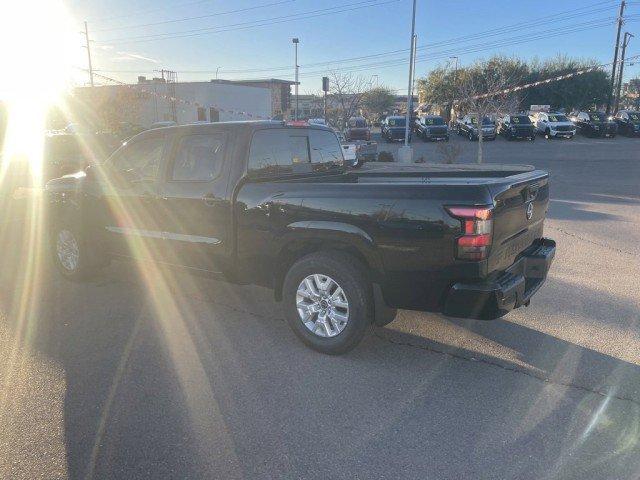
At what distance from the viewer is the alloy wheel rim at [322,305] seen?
386 cm

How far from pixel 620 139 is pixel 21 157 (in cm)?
3595

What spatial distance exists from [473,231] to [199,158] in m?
2.60

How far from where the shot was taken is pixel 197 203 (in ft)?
14.7

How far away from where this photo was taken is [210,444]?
9.41 feet

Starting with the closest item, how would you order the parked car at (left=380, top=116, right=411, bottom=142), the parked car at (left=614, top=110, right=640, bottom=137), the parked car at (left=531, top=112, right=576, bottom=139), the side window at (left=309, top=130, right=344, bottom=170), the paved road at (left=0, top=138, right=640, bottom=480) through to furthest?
the paved road at (left=0, top=138, right=640, bottom=480)
the side window at (left=309, top=130, right=344, bottom=170)
the parked car at (left=380, top=116, right=411, bottom=142)
the parked car at (left=531, top=112, right=576, bottom=139)
the parked car at (left=614, top=110, right=640, bottom=137)

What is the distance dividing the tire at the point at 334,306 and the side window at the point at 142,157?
6.23ft

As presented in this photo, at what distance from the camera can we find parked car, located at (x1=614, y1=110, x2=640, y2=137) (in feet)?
115

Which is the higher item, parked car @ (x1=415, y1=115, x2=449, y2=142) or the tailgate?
parked car @ (x1=415, y1=115, x2=449, y2=142)

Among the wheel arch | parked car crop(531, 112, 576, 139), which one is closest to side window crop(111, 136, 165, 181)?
the wheel arch

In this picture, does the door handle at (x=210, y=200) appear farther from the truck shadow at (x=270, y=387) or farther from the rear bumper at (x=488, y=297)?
the rear bumper at (x=488, y=297)

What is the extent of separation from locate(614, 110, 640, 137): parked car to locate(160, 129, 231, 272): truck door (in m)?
38.8

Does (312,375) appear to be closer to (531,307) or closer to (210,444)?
(210,444)

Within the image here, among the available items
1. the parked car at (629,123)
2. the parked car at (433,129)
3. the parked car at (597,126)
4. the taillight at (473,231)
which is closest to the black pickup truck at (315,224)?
the taillight at (473,231)

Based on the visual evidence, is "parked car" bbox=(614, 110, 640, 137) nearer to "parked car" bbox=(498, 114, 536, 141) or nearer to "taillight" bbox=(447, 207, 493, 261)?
"parked car" bbox=(498, 114, 536, 141)
